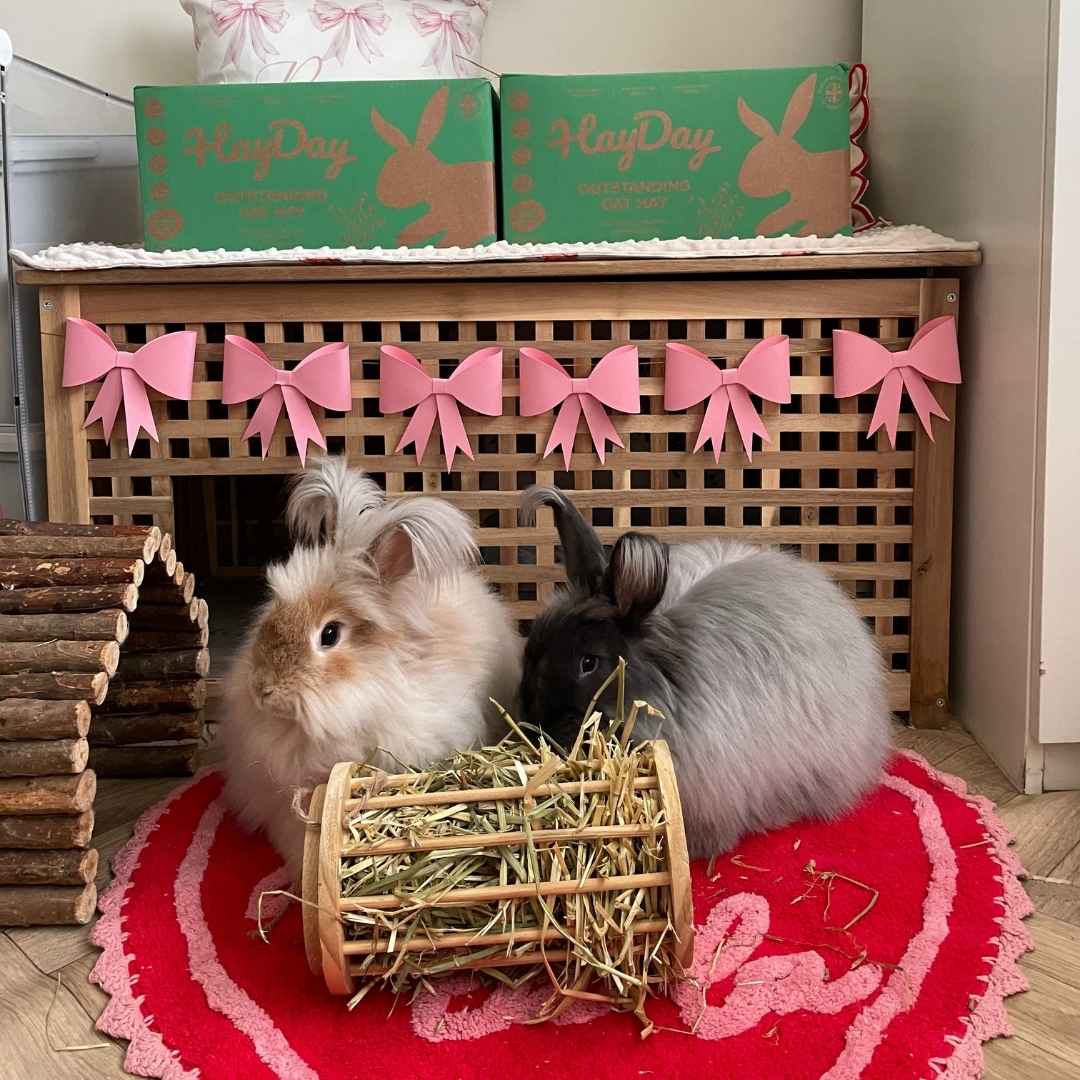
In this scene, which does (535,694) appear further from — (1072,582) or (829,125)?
(829,125)

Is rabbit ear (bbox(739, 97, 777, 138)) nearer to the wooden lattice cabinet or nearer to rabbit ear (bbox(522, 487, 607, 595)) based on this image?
the wooden lattice cabinet

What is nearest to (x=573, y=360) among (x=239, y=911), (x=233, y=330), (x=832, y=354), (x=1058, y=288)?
(x=832, y=354)

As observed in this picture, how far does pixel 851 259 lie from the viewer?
6.88ft

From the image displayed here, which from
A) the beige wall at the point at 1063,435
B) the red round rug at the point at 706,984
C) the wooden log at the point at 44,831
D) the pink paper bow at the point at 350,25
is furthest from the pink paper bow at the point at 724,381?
the wooden log at the point at 44,831

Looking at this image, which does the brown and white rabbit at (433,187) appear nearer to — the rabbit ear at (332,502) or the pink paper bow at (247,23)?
the pink paper bow at (247,23)

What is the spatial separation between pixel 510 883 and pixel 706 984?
0.29 m

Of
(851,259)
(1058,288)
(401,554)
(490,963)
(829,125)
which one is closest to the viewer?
(490,963)

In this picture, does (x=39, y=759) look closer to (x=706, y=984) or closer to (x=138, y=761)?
(x=138, y=761)

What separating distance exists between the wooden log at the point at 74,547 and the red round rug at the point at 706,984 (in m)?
0.47

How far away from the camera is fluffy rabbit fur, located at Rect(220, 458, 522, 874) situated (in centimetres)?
154

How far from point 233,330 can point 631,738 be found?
1158mm

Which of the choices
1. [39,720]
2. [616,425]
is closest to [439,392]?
[616,425]

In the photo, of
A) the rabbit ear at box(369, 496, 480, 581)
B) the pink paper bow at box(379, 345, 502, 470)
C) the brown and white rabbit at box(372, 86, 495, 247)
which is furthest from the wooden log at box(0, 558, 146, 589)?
the brown and white rabbit at box(372, 86, 495, 247)

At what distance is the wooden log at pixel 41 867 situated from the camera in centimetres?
154
